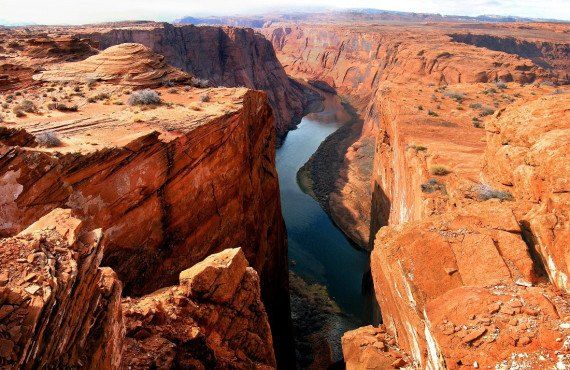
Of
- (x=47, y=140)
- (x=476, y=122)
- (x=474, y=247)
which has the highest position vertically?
(x=47, y=140)

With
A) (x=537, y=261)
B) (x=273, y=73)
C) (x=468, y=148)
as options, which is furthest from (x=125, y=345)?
(x=273, y=73)

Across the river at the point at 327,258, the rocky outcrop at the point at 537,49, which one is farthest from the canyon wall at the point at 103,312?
the rocky outcrop at the point at 537,49

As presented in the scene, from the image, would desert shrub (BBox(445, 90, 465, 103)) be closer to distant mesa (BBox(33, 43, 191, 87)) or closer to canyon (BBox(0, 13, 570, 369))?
canyon (BBox(0, 13, 570, 369))

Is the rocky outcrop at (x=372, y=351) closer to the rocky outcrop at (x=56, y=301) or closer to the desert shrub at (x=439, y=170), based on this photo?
the rocky outcrop at (x=56, y=301)

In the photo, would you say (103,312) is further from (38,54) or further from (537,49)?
(537,49)

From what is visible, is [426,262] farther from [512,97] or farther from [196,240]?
[512,97]

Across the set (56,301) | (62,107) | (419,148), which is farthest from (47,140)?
(419,148)
